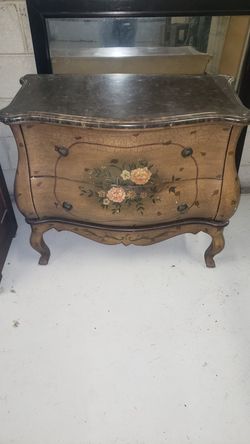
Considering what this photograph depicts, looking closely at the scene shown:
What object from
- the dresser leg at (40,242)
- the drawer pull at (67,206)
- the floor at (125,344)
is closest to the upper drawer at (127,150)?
the drawer pull at (67,206)

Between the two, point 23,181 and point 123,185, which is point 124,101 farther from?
point 23,181

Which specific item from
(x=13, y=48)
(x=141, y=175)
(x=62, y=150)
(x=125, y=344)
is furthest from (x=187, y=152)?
(x=13, y=48)

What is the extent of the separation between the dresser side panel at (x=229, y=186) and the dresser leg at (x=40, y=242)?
749mm

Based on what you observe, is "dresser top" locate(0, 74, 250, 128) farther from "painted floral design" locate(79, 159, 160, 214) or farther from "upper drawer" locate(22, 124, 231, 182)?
"painted floral design" locate(79, 159, 160, 214)

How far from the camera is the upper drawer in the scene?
103 centimetres

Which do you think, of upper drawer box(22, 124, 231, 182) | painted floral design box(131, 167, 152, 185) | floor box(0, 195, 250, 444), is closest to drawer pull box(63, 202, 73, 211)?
upper drawer box(22, 124, 231, 182)

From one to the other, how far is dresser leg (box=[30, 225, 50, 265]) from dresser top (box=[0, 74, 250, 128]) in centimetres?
50

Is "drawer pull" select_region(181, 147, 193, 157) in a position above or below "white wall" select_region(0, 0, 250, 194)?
below

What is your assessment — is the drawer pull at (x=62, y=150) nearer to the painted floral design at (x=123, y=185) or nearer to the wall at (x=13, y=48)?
the painted floral design at (x=123, y=185)

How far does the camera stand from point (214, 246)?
1.40 metres

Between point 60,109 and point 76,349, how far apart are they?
88cm

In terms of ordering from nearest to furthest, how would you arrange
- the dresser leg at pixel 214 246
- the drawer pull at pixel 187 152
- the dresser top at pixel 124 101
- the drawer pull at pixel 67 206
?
the dresser top at pixel 124 101
the drawer pull at pixel 187 152
the drawer pull at pixel 67 206
the dresser leg at pixel 214 246

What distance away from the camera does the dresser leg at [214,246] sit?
1339mm

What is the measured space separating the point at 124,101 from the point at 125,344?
910 millimetres
